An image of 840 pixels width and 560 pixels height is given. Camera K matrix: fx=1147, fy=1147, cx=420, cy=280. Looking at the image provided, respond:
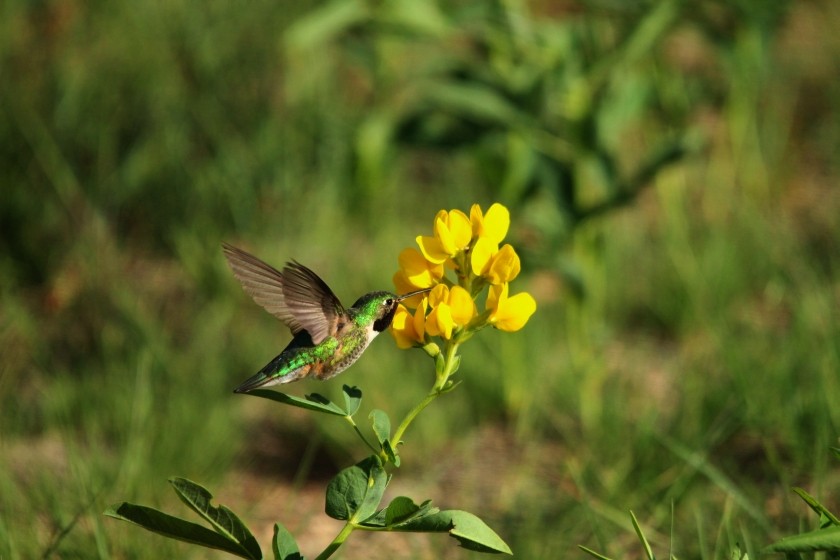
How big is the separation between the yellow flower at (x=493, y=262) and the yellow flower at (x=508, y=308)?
0.02 metres

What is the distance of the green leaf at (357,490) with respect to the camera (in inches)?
50.8

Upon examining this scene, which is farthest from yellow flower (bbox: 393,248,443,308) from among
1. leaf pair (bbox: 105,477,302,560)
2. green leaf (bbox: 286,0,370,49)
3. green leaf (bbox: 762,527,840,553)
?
green leaf (bbox: 286,0,370,49)

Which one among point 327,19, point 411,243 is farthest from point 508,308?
point 411,243

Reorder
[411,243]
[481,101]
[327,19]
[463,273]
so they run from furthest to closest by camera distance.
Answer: [411,243], [327,19], [481,101], [463,273]

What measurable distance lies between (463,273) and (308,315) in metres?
0.19

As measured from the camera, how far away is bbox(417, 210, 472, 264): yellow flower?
1.28 m

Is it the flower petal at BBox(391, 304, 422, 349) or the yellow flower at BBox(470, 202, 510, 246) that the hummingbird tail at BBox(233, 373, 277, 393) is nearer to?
the flower petal at BBox(391, 304, 422, 349)

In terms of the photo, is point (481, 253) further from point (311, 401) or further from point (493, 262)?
point (311, 401)

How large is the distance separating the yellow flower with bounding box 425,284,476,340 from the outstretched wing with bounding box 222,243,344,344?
0.13 metres

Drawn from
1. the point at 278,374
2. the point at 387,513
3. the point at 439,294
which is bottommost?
the point at 387,513

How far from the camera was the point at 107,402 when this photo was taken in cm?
269

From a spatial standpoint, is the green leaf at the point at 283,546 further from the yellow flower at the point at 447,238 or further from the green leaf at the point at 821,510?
the green leaf at the point at 821,510

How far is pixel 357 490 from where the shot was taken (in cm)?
130

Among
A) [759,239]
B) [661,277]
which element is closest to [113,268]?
[661,277]
